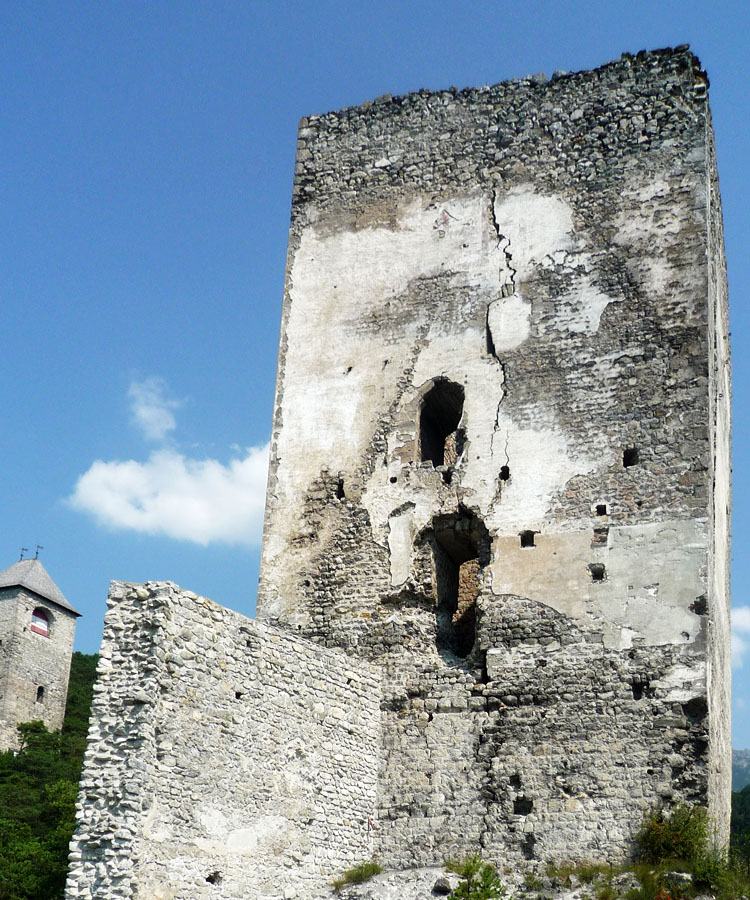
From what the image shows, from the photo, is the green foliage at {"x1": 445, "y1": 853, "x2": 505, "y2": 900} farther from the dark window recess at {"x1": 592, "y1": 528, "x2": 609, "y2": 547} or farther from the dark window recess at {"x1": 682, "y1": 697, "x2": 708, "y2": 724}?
the dark window recess at {"x1": 592, "y1": 528, "x2": 609, "y2": 547}

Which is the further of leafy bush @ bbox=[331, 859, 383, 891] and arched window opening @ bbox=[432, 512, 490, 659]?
arched window opening @ bbox=[432, 512, 490, 659]

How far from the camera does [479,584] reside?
37.9 ft

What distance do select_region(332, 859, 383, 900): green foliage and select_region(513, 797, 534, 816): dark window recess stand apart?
1424mm

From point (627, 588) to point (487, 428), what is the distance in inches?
92.0

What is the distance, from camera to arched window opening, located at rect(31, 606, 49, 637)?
3772 centimetres

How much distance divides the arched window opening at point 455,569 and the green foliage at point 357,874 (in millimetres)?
2315

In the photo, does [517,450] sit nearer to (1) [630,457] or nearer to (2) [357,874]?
(1) [630,457]

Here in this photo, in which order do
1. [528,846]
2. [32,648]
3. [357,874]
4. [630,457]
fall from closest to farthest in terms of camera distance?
[528,846] → [357,874] → [630,457] → [32,648]

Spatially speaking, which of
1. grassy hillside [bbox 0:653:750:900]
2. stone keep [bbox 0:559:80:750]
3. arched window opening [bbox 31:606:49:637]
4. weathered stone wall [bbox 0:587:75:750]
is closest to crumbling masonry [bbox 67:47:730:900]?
grassy hillside [bbox 0:653:750:900]

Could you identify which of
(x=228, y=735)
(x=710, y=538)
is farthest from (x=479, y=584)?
(x=228, y=735)

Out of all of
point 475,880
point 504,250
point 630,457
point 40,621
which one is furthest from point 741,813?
point 40,621

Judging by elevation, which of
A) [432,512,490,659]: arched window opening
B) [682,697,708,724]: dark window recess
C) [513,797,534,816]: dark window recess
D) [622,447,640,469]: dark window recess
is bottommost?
[513,797,534,816]: dark window recess

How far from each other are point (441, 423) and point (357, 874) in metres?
5.10

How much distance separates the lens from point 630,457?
37.0 ft
